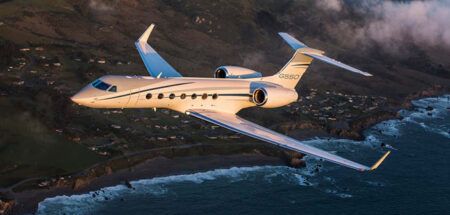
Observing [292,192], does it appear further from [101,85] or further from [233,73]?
[101,85]

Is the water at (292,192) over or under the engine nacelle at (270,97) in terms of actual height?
under

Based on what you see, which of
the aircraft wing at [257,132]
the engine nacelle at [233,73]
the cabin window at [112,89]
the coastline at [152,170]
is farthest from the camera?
the coastline at [152,170]

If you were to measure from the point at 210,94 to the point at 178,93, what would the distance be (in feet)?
14.4

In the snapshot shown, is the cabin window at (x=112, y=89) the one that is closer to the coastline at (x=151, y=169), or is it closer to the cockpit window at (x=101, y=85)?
the cockpit window at (x=101, y=85)

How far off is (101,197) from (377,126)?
94357mm

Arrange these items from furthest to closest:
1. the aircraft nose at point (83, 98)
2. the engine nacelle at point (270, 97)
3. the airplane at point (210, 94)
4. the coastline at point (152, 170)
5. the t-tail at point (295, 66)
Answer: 1. the coastline at point (152, 170)
2. the t-tail at point (295, 66)
3. the engine nacelle at point (270, 97)
4. the airplane at point (210, 94)
5. the aircraft nose at point (83, 98)

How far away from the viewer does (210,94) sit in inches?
2618

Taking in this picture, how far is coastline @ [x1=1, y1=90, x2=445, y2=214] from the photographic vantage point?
4380 inches

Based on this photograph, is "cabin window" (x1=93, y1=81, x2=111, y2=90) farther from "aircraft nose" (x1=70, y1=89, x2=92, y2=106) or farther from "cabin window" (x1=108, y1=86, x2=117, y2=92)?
"aircraft nose" (x1=70, y1=89, x2=92, y2=106)

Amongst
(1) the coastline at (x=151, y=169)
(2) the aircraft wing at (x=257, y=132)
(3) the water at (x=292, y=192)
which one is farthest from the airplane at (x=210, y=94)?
(1) the coastline at (x=151, y=169)

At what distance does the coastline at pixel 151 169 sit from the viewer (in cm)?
11125

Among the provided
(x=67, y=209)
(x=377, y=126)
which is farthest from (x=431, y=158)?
(x=67, y=209)

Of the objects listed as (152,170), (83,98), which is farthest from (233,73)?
(152,170)

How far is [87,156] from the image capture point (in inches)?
5005
